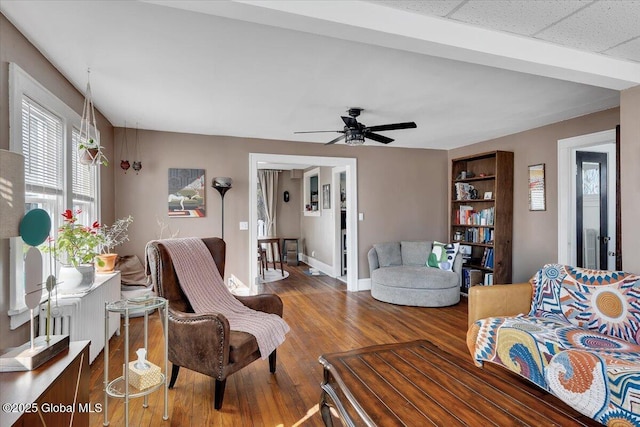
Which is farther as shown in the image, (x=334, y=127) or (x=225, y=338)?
(x=334, y=127)

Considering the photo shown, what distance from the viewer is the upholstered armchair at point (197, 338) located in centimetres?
208

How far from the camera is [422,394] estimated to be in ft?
5.19

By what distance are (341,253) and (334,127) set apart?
2.82 metres

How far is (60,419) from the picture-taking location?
1.39 m

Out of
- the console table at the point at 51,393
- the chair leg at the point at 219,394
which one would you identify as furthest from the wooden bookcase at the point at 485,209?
the console table at the point at 51,393

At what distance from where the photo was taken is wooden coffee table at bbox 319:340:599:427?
1401 mm

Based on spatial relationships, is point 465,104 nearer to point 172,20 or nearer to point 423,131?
point 423,131

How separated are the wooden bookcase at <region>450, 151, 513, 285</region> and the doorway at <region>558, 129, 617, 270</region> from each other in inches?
26.7

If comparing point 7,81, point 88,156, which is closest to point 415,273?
point 88,156

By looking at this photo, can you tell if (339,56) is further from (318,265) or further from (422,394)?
(318,265)

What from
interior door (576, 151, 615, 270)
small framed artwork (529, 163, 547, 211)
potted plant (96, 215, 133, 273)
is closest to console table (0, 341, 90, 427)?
potted plant (96, 215, 133, 273)

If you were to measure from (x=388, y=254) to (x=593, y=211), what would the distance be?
2.68 m

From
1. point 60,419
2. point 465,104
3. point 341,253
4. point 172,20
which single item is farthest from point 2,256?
point 341,253

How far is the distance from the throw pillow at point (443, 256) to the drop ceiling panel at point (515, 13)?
3390mm
